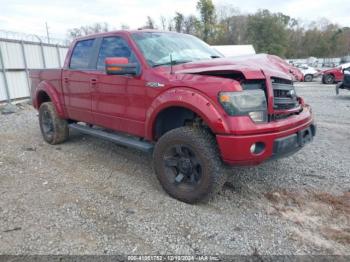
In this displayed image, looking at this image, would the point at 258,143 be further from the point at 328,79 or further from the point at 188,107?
the point at 328,79

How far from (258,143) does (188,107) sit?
777 mm

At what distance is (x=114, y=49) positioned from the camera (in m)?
4.09

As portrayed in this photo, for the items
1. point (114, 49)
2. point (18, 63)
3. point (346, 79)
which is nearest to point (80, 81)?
point (114, 49)

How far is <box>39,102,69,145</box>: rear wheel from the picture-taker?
546cm

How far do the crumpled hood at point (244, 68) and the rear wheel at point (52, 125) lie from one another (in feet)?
10.0

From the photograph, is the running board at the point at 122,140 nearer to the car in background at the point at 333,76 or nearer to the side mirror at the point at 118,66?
the side mirror at the point at 118,66

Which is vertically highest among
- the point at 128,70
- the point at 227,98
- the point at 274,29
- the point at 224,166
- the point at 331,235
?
the point at 274,29

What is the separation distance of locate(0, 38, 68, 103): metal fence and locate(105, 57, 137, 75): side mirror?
8842mm

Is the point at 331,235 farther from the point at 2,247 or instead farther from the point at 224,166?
the point at 2,247

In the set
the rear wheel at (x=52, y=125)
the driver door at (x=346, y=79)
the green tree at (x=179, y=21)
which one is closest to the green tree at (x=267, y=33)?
the green tree at (x=179, y=21)

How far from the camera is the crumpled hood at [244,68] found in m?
2.84

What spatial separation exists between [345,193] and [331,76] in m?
18.8

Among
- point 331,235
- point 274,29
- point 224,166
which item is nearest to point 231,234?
→ point 224,166

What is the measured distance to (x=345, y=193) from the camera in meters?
3.41
